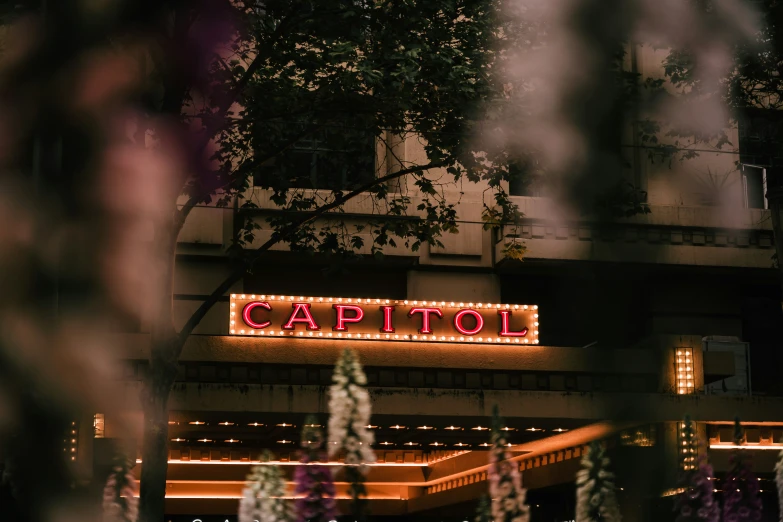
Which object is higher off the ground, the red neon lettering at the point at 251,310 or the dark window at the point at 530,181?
the red neon lettering at the point at 251,310

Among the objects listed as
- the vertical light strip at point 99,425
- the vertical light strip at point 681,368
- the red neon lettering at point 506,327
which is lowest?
the vertical light strip at point 99,425

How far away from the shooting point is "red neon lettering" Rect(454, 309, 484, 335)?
18.7 metres

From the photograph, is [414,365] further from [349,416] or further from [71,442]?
[71,442]

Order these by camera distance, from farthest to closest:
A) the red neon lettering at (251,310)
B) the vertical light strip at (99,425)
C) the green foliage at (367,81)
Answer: the red neon lettering at (251,310) < the green foliage at (367,81) < the vertical light strip at (99,425)

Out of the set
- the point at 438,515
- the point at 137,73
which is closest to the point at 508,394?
the point at 438,515

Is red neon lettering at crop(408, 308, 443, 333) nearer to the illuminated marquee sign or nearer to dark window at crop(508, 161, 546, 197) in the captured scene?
the illuminated marquee sign

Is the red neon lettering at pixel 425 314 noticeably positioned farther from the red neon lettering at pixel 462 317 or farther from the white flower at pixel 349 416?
the white flower at pixel 349 416

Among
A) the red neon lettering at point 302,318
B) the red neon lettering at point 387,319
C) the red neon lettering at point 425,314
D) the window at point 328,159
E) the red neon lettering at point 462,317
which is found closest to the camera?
the window at point 328,159

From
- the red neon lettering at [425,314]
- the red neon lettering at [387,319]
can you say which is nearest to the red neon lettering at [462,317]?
the red neon lettering at [425,314]

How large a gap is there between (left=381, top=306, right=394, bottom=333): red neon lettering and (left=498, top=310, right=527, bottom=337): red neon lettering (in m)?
Result: 1.88

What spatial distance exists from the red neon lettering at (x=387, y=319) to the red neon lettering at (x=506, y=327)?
73.9 inches

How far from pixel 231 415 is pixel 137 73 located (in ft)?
49.6

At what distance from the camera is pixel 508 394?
16.9 meters

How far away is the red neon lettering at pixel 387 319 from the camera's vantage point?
18312 millimetres
